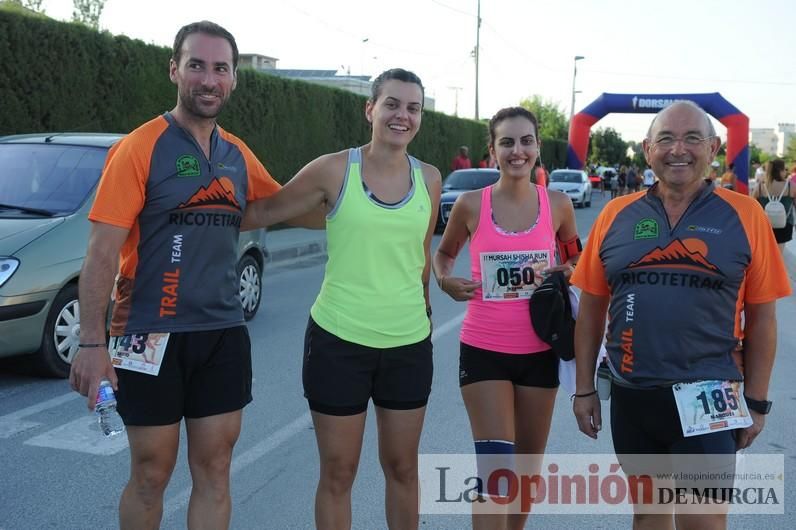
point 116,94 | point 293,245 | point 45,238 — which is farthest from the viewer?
point 293,245

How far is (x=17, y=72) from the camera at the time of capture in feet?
35.3

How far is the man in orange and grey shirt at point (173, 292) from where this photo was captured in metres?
2.70

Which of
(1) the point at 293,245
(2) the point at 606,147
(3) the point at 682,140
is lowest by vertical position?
(1) the point at 293,245

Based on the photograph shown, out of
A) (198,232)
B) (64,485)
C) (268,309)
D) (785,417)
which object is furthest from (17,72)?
(785,417)

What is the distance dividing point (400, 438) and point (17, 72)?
9.91 metres

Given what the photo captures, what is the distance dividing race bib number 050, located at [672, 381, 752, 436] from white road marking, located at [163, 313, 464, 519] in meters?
2.38

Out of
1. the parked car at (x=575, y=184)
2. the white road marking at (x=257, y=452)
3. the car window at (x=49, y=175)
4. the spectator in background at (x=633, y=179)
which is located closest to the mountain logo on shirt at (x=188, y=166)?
the white road marking at (x=257, y=452)

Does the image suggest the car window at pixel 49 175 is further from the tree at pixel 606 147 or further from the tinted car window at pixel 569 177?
the tree at pixel 606 147

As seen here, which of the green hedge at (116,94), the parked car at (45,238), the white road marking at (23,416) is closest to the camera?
the white road marking at (23,416)

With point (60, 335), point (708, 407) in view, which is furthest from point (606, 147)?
point (708, 407)

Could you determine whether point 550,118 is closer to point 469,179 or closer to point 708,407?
point 469,179

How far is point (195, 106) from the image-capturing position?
2.86m

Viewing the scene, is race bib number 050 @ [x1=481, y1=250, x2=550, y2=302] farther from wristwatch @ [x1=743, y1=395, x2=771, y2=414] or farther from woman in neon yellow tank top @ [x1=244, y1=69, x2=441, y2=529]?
wristwatch @ [x1=743, y1=395, x2=771, y2=414]

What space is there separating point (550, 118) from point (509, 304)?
223ft
